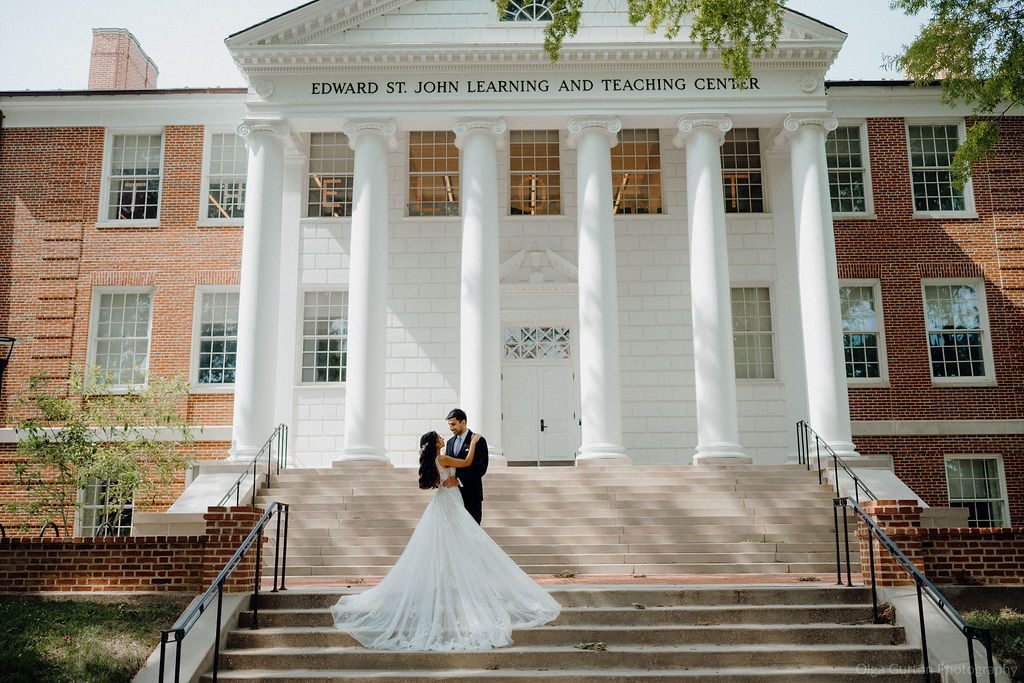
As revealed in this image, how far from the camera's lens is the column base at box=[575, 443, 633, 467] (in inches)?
666

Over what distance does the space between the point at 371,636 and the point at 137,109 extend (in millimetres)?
18233

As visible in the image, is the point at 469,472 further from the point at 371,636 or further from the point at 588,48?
the point at 588,48

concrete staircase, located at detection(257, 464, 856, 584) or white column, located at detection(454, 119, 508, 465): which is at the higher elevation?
white column, located at detection(454, 119, 508, 465)

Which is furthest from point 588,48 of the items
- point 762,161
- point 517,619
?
point 517,619

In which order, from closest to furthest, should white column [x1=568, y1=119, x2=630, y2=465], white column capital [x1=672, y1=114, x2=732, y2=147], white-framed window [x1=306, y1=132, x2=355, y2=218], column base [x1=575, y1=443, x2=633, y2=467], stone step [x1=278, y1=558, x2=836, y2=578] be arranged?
stone step [x1=278, y1=558, x2=836, y2=578]
column base [x1=575, y1=443, x2=633, y2=467]
white column [x1=568, y1=119, x2=630, y2=465]
white column capital [x1=672, y1=114, x2=732, y2=147]
white-framed window [x1=306, y1=132, x2=355, y2=218]

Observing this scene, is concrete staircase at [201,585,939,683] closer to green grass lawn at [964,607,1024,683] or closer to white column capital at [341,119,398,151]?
green grass lawn at [964,607,1024,683]

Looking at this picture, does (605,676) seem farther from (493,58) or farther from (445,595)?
(493,58)

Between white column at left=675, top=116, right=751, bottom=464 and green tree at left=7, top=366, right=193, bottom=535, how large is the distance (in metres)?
11.2

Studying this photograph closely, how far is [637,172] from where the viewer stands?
22078 mm

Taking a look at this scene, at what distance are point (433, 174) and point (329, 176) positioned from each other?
2.59 metres

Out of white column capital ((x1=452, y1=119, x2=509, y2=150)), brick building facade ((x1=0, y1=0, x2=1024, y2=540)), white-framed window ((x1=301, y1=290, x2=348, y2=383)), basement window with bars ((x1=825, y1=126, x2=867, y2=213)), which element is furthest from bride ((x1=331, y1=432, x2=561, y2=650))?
basement window with bars ((x1=825, y1=126, x2=867, y2=213))

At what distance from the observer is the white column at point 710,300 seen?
57.2ft

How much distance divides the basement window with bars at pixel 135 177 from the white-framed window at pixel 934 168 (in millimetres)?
18910

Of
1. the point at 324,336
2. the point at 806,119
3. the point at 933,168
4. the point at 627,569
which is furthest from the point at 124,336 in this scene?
the point at 933,168
